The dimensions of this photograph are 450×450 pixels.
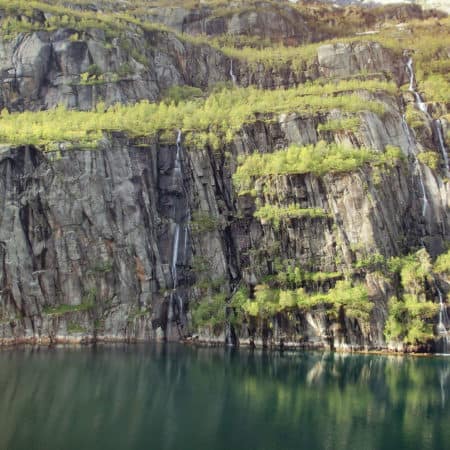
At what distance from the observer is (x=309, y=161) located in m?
77.8

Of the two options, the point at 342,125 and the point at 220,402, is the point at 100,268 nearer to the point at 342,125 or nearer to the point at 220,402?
the point at 342,125

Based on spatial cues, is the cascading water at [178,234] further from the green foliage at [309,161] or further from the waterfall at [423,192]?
the waterfall at [423,192]

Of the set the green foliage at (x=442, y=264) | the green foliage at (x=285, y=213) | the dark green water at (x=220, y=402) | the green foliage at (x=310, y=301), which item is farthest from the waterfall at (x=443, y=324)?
the green foliage at (x=285, y=213)

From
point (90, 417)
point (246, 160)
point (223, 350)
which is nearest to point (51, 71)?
point (246, 160)

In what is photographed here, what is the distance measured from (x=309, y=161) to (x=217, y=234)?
14759 millimetres

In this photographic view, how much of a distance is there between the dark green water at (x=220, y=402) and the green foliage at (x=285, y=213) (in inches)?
766

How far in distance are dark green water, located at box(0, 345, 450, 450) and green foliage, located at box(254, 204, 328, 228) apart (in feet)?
63.8

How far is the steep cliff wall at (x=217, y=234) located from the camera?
70.0 meters

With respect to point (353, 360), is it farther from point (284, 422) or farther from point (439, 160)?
point (439, 160)

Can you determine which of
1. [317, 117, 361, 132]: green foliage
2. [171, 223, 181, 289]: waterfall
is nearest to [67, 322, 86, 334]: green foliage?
[171, 223, 181, 289]: waterfall

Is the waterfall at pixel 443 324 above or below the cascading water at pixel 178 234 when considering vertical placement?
below

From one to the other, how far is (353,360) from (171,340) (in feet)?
74.3

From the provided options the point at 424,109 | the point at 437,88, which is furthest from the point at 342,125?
the point at 437,88

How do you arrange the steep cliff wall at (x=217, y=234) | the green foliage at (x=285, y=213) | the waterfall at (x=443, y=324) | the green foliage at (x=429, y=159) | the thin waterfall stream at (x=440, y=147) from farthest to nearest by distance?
the green foliage at (x=429, y=159)
the green foliage at (x=285, y=213)
the steep cliff wall at (x=217, y=234)
the thin waterfall stream at (x=440, y=147)
the waterfall at (x=443, y=324)
